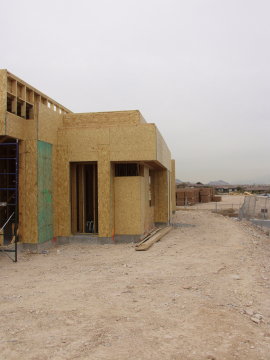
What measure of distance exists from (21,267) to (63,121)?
6926 millimetres

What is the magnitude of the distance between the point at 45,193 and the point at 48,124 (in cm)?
279

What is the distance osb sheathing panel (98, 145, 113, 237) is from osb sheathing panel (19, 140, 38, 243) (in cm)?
265

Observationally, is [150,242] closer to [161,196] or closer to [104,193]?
[104,193]

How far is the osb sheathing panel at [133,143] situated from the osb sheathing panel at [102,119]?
855 millimetres

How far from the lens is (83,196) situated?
13.9 m

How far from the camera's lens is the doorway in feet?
45.2

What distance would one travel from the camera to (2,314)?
18.4 feet

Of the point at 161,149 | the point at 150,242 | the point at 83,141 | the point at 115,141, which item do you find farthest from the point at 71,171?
the point at 150,242

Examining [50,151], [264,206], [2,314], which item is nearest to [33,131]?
[50,151]

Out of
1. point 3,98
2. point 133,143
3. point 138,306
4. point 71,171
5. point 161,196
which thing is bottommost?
point 138,306

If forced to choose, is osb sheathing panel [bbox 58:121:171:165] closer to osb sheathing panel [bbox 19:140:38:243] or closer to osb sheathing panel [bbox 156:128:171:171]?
osb sheathing panel [bbox 156:128:171:171]

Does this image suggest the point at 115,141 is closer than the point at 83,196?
Yes

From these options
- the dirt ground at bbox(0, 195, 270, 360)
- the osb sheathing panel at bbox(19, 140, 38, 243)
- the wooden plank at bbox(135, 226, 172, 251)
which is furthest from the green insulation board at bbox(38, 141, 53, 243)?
the wooden plank at bbox(135, 226, 172, 251)

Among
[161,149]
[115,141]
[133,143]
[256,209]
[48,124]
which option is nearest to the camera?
[48,124]
